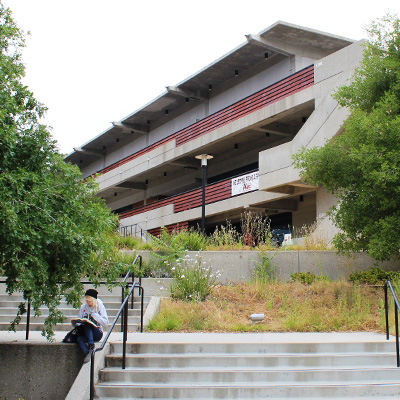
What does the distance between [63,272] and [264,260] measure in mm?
7783

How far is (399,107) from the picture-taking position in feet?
41.4

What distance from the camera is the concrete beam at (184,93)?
106 ft

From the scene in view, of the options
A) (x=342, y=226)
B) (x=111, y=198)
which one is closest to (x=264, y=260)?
(x=342, y=226)

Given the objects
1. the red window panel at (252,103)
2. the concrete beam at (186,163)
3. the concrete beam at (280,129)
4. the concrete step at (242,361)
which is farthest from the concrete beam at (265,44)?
the concrete step at (242,361)

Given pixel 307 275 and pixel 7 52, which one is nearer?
pixel 7 52

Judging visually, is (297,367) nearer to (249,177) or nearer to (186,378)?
(186,378)

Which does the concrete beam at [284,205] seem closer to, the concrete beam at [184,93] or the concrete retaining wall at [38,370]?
the concrete beam at [184,93]

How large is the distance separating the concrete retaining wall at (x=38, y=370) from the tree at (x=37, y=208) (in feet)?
1.41

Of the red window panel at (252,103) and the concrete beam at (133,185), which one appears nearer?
the red window panel at (252,103)

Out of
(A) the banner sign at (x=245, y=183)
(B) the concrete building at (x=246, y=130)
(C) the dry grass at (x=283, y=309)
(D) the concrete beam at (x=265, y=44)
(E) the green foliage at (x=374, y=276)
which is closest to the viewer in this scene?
(C) the dry grass at (x=283, y=309)

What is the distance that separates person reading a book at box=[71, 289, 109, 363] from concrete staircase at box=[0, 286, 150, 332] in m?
2.45

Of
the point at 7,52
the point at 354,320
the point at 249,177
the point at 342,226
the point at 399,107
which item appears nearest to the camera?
the point at 7,52

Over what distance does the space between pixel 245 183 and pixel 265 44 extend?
6831 mm

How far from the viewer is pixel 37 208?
728 centimetres
